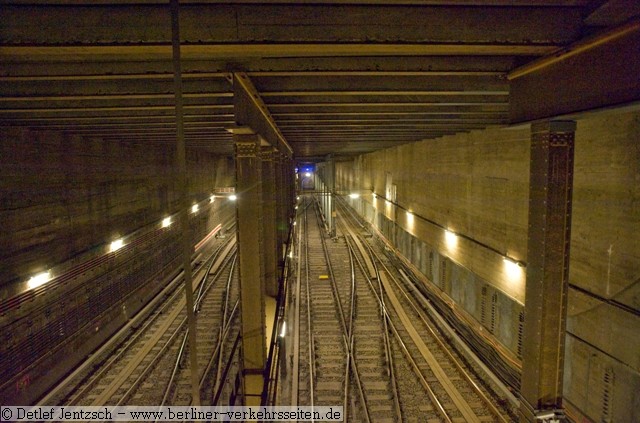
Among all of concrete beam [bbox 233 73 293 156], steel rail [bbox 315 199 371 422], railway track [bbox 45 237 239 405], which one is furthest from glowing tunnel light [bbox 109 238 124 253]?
concrete beam [bbox 233 73 293 156]

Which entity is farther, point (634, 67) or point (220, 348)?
point (220, 348)

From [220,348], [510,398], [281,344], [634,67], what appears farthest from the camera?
[220,348]

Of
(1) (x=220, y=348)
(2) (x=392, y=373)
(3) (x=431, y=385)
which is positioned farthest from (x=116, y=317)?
(3) (x=431, y=385)

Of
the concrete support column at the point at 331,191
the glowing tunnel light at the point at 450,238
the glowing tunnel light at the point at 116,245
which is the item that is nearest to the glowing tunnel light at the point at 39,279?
the glowing tunnel light at the point at 116,245

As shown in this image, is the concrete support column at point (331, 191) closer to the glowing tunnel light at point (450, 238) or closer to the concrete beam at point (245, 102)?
the glowing tunnel light at point (450, 238)

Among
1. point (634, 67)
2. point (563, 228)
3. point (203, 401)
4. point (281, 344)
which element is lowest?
point (203, 401)

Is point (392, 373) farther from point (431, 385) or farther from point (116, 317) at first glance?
point (116, 317)

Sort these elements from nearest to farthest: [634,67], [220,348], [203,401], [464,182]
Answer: [634,67]
[203,401]
[220,348]
[464,182]

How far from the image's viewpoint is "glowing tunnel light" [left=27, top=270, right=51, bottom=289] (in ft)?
29.5

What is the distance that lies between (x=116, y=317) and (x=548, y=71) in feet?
46.6

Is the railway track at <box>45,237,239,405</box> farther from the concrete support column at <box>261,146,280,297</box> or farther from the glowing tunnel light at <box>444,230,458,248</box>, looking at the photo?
the glowing tunnel light at <box>444,230,458,248</box>

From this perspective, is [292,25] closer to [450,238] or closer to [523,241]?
[523,241]

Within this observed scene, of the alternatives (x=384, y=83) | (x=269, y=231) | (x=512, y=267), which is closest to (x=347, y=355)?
(x=269, y=231)

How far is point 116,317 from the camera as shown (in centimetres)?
1344
